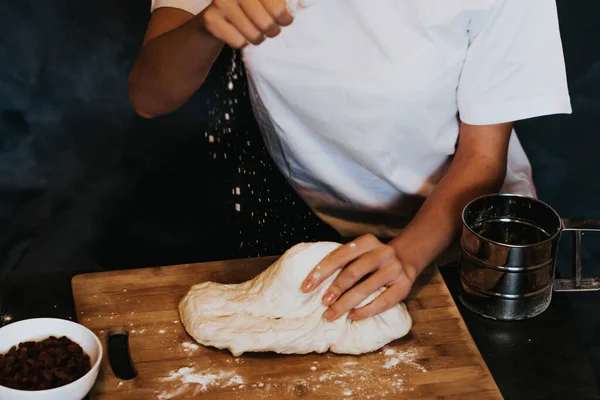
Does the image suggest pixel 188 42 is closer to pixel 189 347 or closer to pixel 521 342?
pixel 189 347

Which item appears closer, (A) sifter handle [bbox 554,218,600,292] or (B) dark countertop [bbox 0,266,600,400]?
(B) dark countertop [bbox 0,266,600,400]

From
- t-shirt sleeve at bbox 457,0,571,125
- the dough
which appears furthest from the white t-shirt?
the dough

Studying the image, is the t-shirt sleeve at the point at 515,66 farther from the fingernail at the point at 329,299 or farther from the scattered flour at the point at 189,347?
the scattered flour at the point at 189,347

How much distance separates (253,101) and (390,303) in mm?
631

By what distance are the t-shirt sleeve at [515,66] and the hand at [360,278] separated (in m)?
0.41

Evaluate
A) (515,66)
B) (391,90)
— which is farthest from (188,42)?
(515,66)

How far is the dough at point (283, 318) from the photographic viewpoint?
1466 mm

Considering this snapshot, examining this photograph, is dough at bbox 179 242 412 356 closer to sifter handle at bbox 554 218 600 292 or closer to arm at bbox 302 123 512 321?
arm at bbox 302 123 512 321

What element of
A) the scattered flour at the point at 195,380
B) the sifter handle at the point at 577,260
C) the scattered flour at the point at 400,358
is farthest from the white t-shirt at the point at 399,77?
the scattered flour at the point at 195,380

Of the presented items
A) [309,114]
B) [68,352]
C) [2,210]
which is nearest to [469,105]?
[309,114]

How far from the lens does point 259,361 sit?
4.80 feet

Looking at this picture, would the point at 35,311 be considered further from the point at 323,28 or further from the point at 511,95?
the point at 511,95

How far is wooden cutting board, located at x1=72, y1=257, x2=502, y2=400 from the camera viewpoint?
4.56 ft

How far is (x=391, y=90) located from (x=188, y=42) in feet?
1.45
